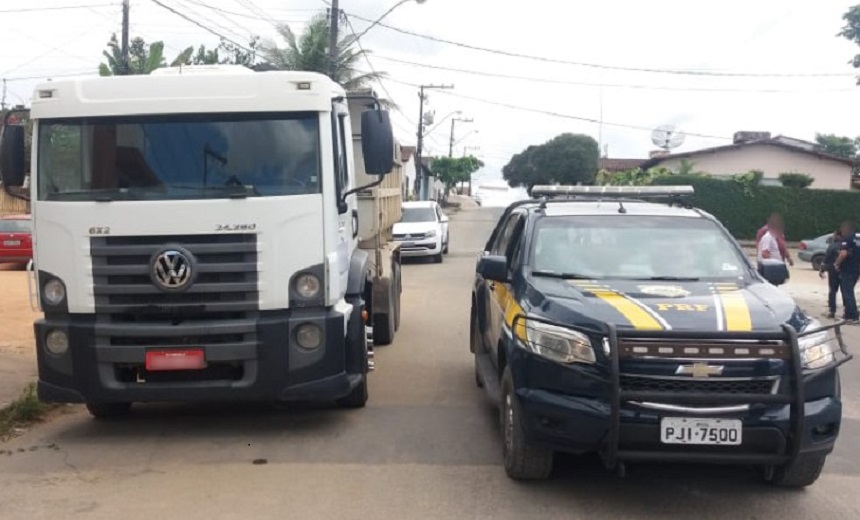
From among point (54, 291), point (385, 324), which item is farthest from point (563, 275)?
point (385, 324)

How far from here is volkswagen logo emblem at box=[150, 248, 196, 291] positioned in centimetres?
646

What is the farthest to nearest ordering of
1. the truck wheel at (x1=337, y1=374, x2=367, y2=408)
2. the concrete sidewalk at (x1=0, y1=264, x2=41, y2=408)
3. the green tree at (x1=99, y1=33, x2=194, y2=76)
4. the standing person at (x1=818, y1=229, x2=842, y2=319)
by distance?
the green tree at (x1=99, y1=33, x2=194, y2=76), the standing person at (x1=818, y1=229, x2=842, y2=319), the concrete sidewalk at (x1=0, y1=264, x2=41, y2=408), the truck wheel at (x1=337, y1=374, x2=367, y2=408)

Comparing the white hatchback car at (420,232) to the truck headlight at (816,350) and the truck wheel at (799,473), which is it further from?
the truck headlight at (816,350)

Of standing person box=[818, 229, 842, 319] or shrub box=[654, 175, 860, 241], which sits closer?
standing person box=[818, 229, 842, 319]

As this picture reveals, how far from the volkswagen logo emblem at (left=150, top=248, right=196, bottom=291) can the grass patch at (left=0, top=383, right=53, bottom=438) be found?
1.88 meters

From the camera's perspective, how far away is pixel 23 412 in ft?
25.2

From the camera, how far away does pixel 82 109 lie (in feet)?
21.9

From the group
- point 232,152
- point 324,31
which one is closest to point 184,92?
point 232,152

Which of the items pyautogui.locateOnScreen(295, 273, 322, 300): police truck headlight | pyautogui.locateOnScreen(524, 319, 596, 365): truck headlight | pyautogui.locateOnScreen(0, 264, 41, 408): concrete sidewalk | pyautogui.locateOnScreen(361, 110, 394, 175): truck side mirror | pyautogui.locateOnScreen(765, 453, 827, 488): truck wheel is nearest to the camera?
pyautogui.locateOnScreen(524, 319, 596, 365): truck headlight

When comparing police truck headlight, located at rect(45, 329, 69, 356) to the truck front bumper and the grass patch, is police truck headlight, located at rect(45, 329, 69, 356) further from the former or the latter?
the grass patch

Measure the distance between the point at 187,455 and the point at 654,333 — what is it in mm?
3494

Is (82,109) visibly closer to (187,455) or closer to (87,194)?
(87,194)

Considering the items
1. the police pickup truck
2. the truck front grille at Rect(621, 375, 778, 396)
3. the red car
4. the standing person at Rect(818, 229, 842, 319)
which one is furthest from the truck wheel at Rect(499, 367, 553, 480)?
the red car

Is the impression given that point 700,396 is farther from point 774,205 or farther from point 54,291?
point 774,205
